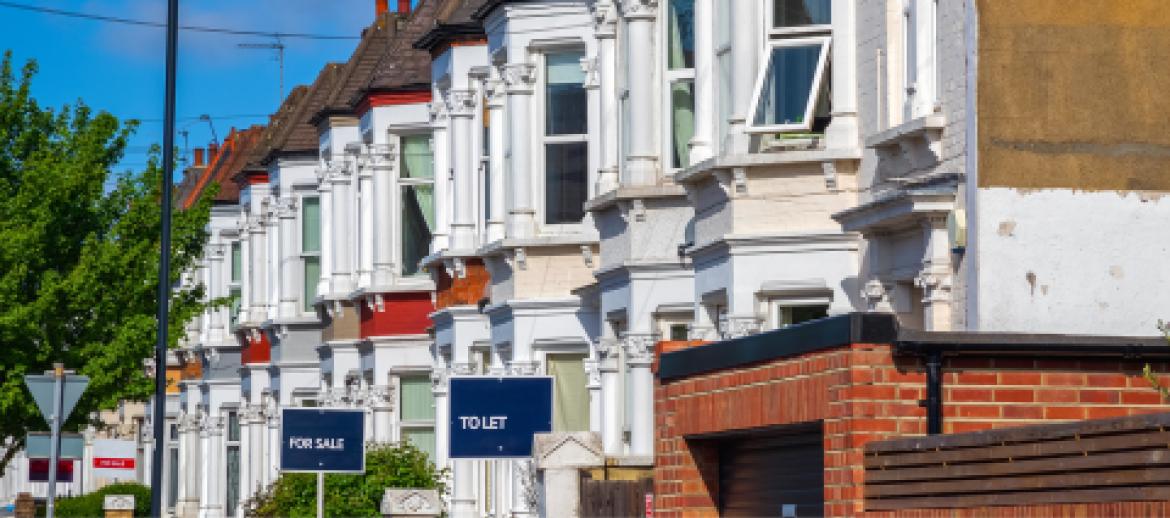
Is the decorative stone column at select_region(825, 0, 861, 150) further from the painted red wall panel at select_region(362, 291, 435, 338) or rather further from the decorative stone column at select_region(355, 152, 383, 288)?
the decorative stone column at select_region(355, 152, 383, 288)

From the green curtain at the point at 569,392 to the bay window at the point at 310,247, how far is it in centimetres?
1480

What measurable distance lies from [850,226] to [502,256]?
1041cm

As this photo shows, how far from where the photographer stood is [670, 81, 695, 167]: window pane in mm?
21406

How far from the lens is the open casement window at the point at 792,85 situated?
17.8 m

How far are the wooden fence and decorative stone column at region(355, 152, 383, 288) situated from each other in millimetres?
25635

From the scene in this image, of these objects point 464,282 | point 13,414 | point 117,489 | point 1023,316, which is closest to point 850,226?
point 1023,316

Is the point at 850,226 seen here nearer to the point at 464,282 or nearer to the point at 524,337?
the point at 524,337

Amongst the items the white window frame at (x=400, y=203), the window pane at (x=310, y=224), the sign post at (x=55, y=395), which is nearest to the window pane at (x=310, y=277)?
the window pane at (x=310, y=224)

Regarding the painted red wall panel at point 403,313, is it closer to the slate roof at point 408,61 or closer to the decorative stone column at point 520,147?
the slate roof at point 408,61

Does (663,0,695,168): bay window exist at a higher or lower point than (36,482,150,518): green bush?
higher

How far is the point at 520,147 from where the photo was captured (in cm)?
2616

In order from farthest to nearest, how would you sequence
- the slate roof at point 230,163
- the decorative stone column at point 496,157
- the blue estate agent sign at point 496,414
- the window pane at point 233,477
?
the slate roof at point 230,163 < the window pane at point 233,477 < the decorative stone column at point 496,157 < the blue estate agent sign at point 496,414

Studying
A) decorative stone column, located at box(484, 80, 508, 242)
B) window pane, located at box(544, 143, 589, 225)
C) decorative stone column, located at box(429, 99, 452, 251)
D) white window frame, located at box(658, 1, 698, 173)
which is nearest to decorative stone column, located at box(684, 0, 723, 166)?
white window frame, located at box(658, 1, 698, 173)

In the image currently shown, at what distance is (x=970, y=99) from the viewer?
48.7ft
